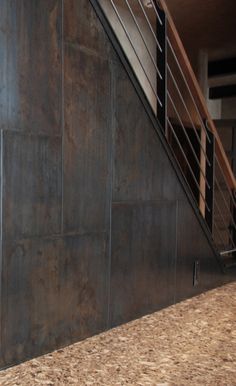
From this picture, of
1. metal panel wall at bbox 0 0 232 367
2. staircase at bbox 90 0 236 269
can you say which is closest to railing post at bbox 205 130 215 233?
staircase at bbox 90 0 236 269

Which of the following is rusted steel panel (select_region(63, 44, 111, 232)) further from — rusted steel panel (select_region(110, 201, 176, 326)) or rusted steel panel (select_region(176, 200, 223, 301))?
rusted steel panel (select_region(176, 200, 223, 301))

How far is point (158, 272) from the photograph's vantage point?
96.6 inches

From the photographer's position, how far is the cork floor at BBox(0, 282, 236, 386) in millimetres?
1582

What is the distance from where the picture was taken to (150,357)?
1798mm

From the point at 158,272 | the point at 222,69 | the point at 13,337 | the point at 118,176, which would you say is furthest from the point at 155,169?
the point at 222,69

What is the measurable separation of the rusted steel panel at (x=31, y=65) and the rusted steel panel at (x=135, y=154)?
0.45 metres

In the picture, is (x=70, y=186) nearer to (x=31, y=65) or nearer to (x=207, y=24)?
(x=31, y=65)

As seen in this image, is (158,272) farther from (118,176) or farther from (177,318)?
(118,176)

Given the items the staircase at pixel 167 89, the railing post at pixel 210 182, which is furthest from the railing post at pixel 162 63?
the railing post at pixel 210 182

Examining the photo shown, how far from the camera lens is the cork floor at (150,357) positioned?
1582 mm

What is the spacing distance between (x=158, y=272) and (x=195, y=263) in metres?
0.46

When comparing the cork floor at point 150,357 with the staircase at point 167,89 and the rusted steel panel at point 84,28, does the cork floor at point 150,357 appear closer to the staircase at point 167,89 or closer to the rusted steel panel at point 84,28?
the staircase at point 167,89

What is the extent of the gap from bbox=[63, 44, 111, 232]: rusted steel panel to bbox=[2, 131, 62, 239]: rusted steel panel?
73 millimetres

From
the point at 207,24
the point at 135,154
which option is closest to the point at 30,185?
the point at 135,154
